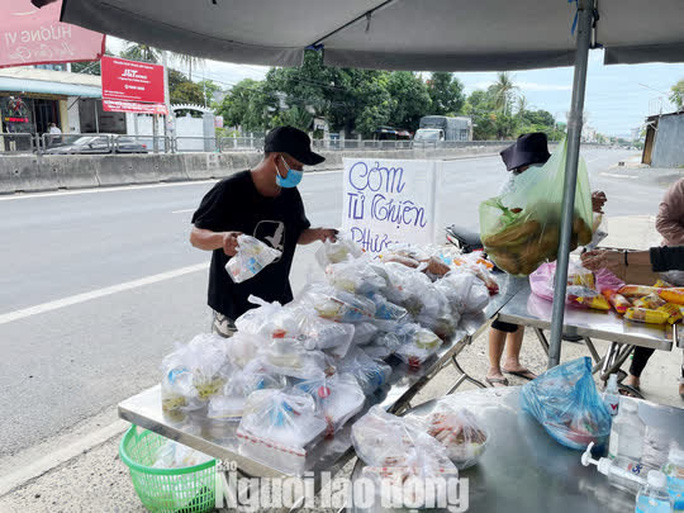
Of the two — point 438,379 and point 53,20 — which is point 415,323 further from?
point 53,20

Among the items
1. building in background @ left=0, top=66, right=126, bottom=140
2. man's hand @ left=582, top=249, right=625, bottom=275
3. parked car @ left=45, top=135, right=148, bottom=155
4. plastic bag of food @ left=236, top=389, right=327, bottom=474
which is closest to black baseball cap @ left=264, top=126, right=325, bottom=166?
plastic bag of food @ left=236, top=389, right=327, bottom=474

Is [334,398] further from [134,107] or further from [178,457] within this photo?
[134,107]

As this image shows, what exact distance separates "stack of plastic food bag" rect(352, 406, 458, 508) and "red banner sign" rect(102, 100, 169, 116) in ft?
67.4

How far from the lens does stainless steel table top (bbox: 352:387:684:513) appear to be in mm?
1411

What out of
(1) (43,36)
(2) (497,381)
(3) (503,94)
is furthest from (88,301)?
(3) (503,94)

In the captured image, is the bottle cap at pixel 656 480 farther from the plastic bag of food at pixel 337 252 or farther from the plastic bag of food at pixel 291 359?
the plastic bag of food at pixel 337 252

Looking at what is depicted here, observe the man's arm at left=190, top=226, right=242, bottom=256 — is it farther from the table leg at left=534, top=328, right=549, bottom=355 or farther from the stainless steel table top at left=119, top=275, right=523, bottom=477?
the table leg at left=534, top=328, right=549, bottom=355

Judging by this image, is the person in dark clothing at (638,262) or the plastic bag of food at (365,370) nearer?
the plastic bag of food at (365,370)

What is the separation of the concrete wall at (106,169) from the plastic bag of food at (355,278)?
9.24 meters

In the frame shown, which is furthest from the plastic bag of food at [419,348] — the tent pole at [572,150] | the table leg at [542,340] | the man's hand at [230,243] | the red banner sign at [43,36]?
the red banner sign at [43,36]

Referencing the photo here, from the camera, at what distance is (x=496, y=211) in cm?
246

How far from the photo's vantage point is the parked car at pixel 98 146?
52.2 ft

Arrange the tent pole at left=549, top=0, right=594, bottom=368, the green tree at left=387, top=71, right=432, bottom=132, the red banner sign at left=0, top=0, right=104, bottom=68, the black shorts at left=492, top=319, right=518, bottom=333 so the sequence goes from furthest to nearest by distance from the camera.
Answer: the green tree at left=387, top=71, right=432, bottom=132, the red banner sign at left=0, top=0, right=104, bottom=68, the black shorts at left=492, top=319, right=518, bottom=333, the tent pole at left=549, top=0, right=594, bottom=368

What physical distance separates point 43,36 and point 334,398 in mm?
4735
